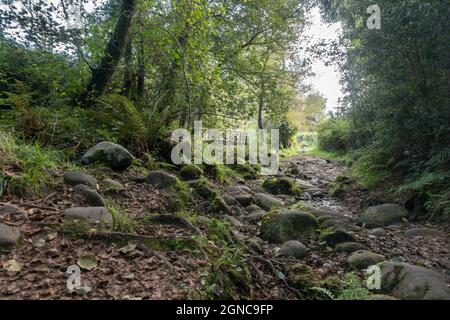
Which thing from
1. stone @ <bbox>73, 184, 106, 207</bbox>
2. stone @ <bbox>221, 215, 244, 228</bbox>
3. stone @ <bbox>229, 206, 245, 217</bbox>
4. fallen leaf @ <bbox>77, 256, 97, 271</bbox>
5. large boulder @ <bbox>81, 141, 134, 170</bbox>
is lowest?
fallen leaf @ <bbox>77, 256, 97, 271</bbox>

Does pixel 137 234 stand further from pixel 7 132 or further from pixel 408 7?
pixel 408 7

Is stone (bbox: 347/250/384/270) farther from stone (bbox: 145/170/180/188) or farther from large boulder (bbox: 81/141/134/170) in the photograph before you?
large boulder (bbox: 81/141/134/170)

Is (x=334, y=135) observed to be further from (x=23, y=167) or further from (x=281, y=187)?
(x=23, y=167)

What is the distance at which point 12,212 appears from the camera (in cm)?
294

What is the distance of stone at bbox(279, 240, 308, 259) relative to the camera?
3719 millimetres

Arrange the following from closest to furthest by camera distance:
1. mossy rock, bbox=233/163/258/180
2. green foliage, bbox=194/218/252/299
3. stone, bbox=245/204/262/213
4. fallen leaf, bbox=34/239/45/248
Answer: green foliage, bbox=194/218/252/299 → fallen leaf, bbox=34/239/45/248 → stone, bbox=245/204/262/213 → mossy rock, bbox=233/163/258/180

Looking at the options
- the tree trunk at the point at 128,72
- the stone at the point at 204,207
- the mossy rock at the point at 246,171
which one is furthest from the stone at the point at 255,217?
the tree trunk at the point at 128,72

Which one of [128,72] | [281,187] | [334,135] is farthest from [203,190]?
[334,135]

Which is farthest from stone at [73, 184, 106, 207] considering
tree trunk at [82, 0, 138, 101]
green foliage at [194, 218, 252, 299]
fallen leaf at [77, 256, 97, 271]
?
tree trunk at [82, 0, 138, 101]

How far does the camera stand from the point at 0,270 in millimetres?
2275

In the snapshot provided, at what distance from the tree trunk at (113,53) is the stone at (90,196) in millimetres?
2841

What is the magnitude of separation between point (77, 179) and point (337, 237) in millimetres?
3450

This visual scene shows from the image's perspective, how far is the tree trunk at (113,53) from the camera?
19.3 feet

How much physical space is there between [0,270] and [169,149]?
161 inches
